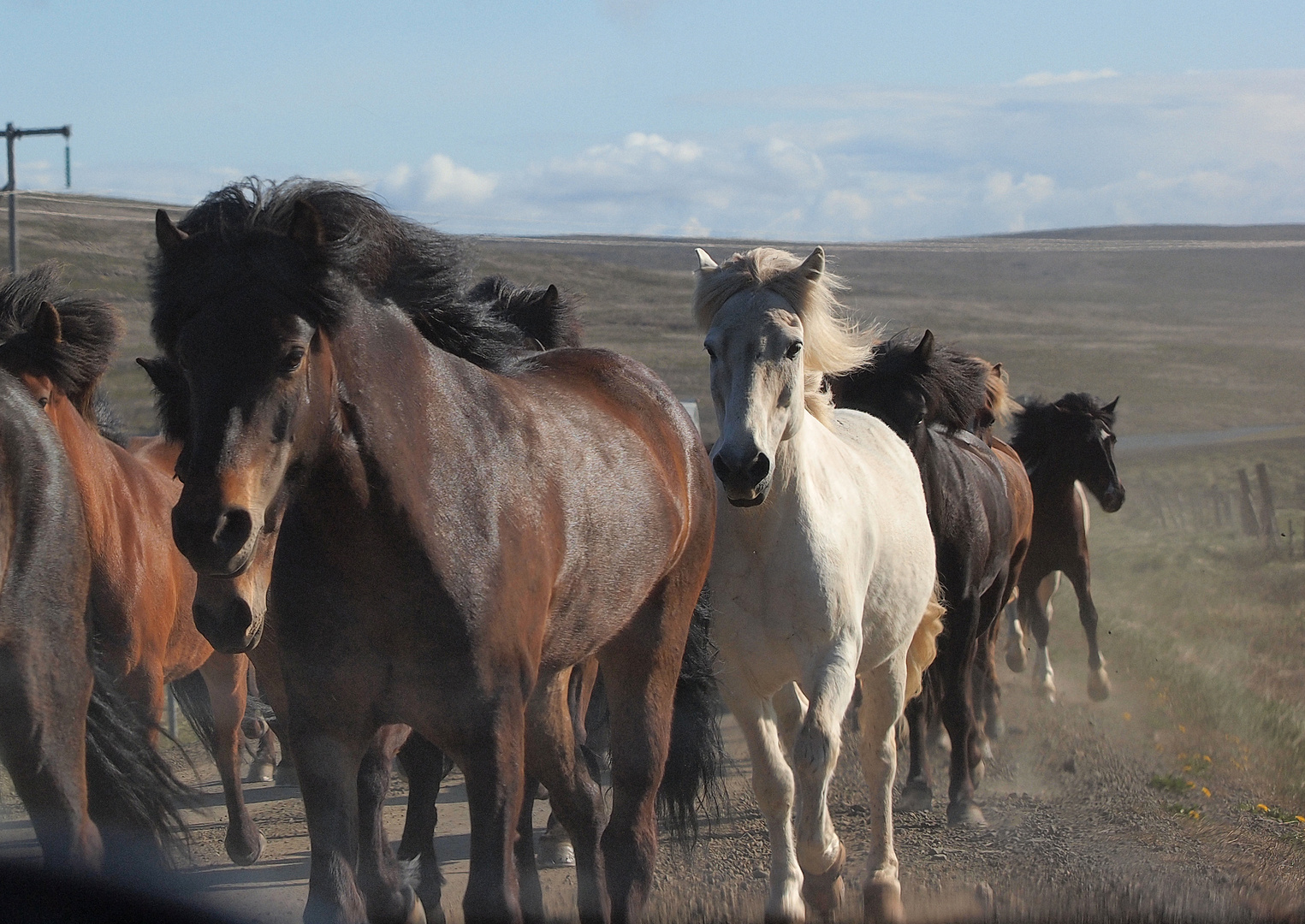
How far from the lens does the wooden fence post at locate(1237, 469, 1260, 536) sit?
19.6m

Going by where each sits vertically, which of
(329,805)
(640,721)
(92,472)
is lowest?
(640,721)

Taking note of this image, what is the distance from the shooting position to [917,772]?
7.27 m

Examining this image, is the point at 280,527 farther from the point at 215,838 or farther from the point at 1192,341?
the point at 1192,341

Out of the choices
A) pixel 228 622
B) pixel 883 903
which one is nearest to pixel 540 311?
pixel 883 903

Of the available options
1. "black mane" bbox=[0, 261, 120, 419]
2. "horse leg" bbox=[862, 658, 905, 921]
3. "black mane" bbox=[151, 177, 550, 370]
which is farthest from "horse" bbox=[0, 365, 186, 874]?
"horse leg" bbox=[862, 658, 905, 921]

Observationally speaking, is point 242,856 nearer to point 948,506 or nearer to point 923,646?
point 923,646

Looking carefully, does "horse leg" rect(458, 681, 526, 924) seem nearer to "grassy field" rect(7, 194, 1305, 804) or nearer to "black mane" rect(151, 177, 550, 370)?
"black mane" rect(151, 177, 550, 370)

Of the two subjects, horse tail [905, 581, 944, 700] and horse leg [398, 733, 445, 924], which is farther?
horse tail [905, 581, 944, 700]

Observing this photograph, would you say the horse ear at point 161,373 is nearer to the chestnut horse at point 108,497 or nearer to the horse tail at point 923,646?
the chestnut horse at point 108,497

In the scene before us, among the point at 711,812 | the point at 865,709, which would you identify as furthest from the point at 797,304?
the point at 711,812

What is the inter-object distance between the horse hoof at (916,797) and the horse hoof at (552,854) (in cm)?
204

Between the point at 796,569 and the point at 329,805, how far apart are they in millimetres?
2116

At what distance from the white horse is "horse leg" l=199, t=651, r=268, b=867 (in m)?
2.45

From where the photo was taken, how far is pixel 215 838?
6574 millimetres
